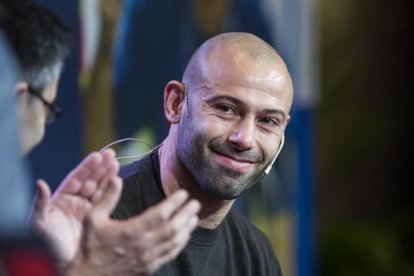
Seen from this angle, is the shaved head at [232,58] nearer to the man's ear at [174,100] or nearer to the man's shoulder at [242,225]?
the man's ear at [174,100]

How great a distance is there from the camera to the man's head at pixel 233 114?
150 cm

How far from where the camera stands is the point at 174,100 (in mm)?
1586

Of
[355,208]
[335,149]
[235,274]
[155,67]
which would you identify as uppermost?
[155,67]

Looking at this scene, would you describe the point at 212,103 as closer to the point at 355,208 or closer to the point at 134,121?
the point at 134,121

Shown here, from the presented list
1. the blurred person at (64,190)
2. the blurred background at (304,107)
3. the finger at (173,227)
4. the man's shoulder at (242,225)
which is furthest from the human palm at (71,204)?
the blurred background at (304,107)

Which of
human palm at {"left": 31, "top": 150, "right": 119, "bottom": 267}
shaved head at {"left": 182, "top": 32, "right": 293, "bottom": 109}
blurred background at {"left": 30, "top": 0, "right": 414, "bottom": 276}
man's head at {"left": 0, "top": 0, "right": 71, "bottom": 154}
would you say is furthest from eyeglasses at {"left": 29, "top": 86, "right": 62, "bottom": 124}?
blurred background at {"left": 30, "top": 0, "right": 414, "bottom": 276}

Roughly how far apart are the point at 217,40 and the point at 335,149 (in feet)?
8.15

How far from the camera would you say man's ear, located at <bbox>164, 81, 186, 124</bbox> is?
62.1 inches

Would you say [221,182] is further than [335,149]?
No

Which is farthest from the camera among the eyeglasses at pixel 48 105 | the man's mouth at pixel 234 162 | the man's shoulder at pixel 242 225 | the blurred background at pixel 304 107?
the blurred background at pixel 304 107

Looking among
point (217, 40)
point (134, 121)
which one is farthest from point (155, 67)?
point (217, 40)

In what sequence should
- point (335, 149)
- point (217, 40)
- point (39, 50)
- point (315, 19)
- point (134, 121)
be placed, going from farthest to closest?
point (335, 149) → point (315, 19) → point (134, 121) → point (217, 40) → point (39, 50)

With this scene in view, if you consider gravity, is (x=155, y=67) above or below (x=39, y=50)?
below

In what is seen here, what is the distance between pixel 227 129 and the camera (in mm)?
1498
